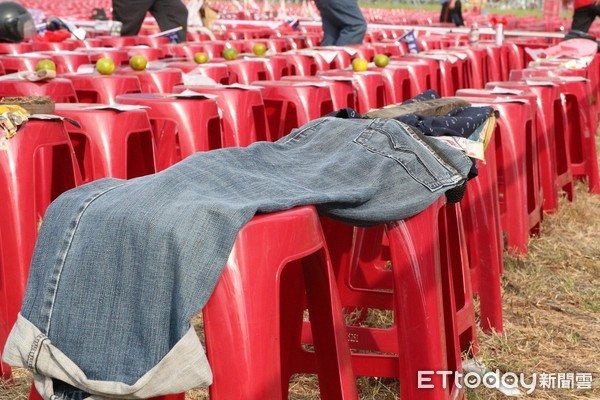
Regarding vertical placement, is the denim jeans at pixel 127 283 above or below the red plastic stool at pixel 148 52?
above

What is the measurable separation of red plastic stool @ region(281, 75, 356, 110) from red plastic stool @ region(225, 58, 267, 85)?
65 cm

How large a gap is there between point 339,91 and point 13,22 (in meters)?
3.28

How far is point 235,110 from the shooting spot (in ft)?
14.8

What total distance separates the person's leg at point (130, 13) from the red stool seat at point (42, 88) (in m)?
4.97

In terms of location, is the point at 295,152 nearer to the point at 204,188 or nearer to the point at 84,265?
the point at 204,188

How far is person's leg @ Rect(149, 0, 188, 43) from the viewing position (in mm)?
9547

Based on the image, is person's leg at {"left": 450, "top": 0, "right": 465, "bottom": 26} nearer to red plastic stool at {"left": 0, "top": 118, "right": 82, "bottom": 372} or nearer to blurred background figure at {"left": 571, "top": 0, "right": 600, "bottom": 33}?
blurred background figure at {"left": 571, "top": 0, "right": 600, "bottom": 33}

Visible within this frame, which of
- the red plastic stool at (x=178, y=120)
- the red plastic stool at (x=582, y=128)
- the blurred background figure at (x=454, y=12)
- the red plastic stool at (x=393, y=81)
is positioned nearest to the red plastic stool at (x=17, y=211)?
the red plastic stool at (x=178, y=120)

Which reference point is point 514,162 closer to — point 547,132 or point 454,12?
point 547,132

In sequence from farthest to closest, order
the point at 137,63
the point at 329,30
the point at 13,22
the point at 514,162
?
the point at 329,30
the point at 13,22
the point at 137,63
the point at 514,162

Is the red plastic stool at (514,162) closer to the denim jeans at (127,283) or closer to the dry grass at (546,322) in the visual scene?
the dry grass at (546,322)

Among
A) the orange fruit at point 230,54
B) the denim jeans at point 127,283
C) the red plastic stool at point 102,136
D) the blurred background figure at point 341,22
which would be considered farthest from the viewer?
the blurred background figure at point 341,22

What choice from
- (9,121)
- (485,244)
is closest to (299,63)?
(485,244)

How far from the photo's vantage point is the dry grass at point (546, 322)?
2.87 meters
